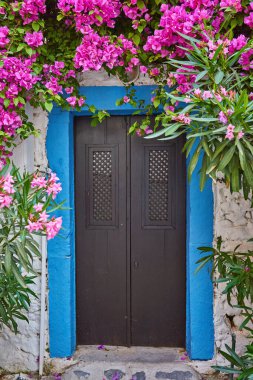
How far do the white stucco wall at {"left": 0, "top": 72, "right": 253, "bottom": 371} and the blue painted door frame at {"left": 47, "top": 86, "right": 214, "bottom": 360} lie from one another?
2.4 inches

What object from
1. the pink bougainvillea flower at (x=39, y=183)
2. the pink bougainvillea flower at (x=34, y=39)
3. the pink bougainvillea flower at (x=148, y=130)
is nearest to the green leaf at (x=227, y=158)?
the pink bougainvillea flower at (x=39, y=183)

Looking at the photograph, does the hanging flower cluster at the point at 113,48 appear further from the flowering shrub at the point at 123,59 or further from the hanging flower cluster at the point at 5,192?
the hanging flower cluster at the point at 5,192

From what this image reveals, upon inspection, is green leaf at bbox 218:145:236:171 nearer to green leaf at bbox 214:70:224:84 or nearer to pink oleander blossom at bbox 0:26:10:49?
green leaf at bbox 214:70:224:84

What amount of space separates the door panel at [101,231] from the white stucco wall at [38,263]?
1.23 ft

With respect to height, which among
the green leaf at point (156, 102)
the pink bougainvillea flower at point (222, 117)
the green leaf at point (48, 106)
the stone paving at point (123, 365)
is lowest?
the stone paving at point (123, 365)

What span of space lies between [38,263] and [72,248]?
12.7 inches

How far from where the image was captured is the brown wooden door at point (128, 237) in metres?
4.21

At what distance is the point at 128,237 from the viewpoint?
4250 millimetres

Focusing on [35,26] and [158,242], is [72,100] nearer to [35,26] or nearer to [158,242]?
[35,26]

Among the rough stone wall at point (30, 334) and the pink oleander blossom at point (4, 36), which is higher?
the pink oleander blossom at point (4, 36)

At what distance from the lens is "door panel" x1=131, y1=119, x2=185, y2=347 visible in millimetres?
4199

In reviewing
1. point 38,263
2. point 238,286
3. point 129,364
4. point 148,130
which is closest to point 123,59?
point 148,130

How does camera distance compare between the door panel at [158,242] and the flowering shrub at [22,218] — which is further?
the door panel at [158,242]

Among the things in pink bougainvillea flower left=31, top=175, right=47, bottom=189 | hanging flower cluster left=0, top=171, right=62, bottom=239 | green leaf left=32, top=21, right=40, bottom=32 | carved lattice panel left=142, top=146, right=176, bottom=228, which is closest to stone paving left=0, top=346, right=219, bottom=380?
carved lattice panel left=142, top=146, right=176, bottom=228
